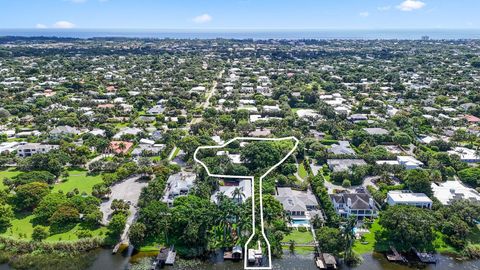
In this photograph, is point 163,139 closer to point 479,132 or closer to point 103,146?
point 103,146

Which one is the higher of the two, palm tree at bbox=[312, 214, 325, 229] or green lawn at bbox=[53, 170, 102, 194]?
palm tree at bbox=[312, 214, 325, 229]

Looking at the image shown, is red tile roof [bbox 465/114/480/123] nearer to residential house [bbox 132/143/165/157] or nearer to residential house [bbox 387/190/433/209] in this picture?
residential house [bbox 387/190/433/209]

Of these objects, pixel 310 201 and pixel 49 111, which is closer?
pixel 310 201

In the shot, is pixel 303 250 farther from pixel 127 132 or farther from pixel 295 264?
pixel 127 132

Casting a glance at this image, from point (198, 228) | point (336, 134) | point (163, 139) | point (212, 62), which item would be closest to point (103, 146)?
point (163, 139)

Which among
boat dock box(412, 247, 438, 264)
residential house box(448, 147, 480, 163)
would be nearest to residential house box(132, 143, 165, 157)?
boat dock box(412, 247, 438, 264)

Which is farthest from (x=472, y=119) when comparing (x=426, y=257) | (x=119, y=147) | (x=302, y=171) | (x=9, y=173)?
(x=9, y=173)

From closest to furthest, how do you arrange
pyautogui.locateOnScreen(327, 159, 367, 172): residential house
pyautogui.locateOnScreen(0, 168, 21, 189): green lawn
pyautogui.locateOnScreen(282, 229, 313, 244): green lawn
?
pyautogui.locateOnScreen(282, 229, 313, 244): green lawn
pyautogui.locateOnScreen(0, 168, 21, 189): green lawn
pyautogui.locateOnScreen(327, 159, 367, 172): residential house
